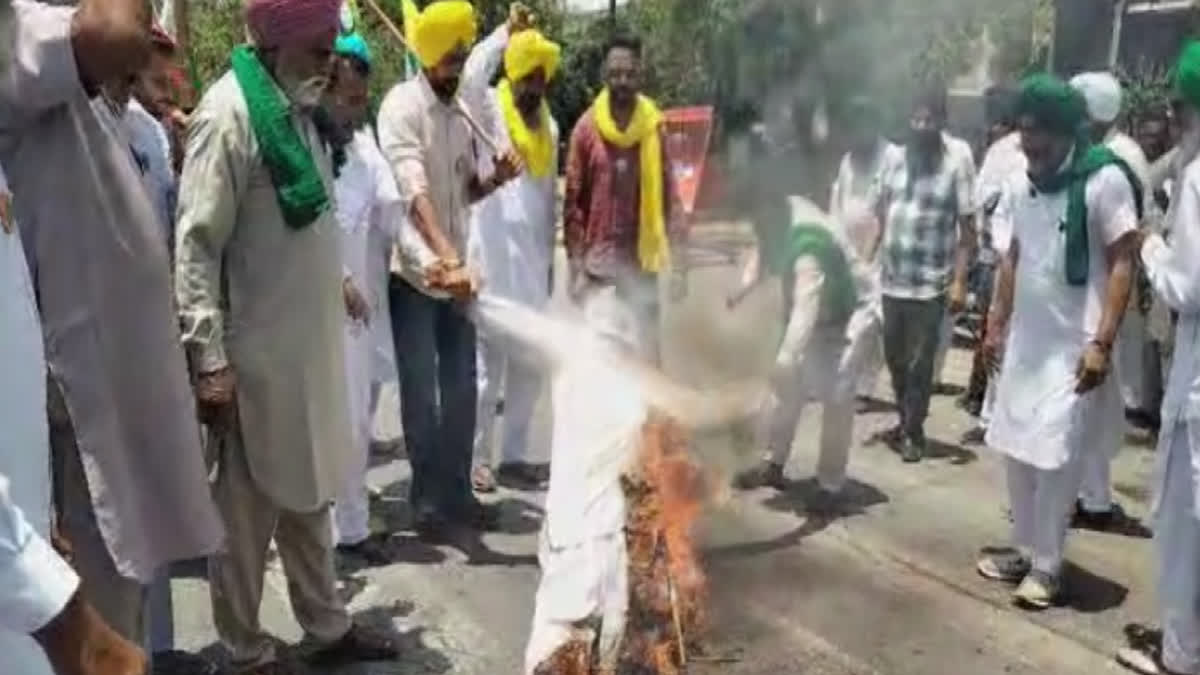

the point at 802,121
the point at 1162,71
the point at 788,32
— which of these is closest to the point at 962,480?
the point at 802,121

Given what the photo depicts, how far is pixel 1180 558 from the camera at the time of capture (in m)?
4.48

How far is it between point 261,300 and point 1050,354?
297 cm

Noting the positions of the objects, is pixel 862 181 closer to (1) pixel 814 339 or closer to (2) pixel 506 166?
(1) pixel 814 339

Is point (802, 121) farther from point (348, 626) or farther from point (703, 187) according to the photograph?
point (348, 626)

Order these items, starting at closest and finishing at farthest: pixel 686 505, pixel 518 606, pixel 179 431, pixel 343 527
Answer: pixel 179 431, pixel 686 505, pixel 518 606, pixel 343 527

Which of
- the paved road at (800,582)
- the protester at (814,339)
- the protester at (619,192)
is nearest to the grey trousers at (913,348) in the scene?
the paved road at (800,582)

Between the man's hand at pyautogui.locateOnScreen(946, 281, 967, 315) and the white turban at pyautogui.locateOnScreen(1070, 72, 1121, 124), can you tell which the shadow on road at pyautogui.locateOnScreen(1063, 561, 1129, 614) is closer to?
the man's hand at pyautogui.locateOnScreen(946, 281, 967, 315)

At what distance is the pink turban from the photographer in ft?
12.7

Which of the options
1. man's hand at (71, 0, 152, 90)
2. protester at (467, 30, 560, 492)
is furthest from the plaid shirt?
man's hand at (71, 0, 152, 90)

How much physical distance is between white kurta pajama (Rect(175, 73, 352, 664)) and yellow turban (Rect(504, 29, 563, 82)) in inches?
101

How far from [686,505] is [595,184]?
3.28m

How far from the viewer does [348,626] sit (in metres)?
4.43

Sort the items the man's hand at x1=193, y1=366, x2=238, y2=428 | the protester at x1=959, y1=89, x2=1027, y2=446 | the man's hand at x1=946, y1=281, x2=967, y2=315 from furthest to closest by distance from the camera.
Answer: the protester at x1=959, y1=89, x2=1027, y2=446
the man's hand at x1=946, y1=281, x2=967, y2=315
the man's hand at x1=193, y1=366, x2=238, y2=428

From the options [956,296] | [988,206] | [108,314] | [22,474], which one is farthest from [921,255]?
[22,474]
